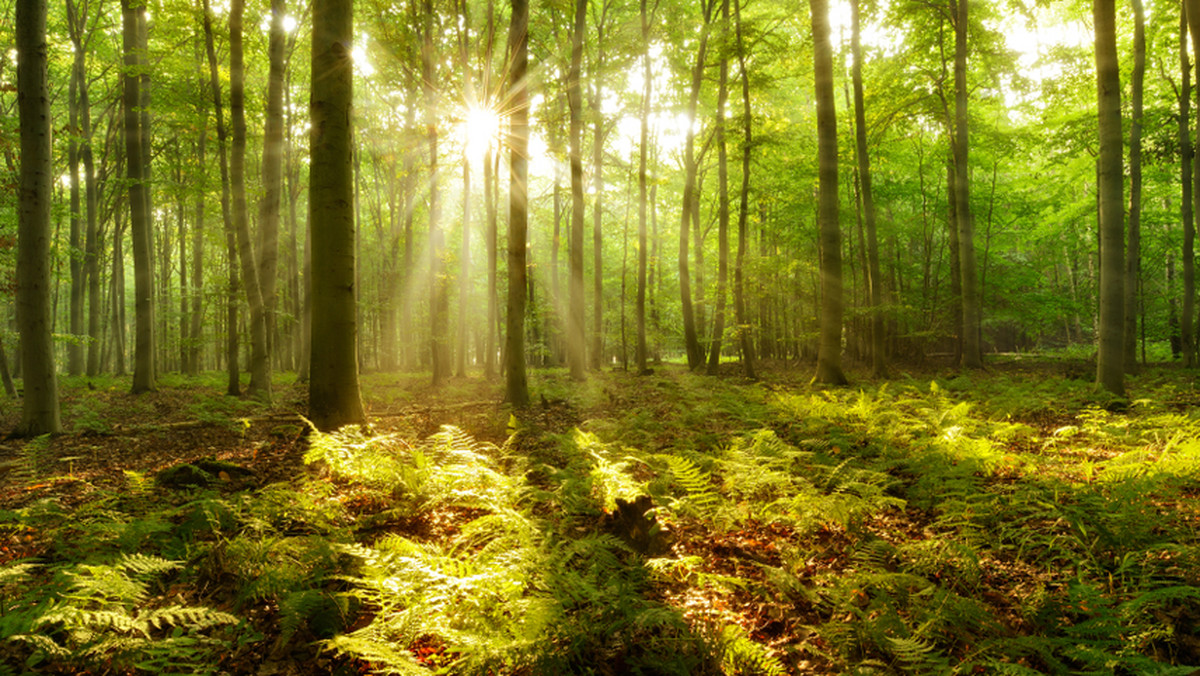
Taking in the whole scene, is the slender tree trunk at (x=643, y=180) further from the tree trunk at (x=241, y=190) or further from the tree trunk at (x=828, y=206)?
the tree trunk at (x=241, y=190)

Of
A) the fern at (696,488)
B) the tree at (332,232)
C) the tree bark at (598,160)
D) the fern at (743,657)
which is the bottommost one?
the fern at (743,657)

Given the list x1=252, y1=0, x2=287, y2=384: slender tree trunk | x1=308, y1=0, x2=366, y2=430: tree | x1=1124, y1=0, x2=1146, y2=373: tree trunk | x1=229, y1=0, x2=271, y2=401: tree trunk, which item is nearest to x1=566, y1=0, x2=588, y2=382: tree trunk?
x1=252, y1=0, x2=287, y2=384: slender tree trunk

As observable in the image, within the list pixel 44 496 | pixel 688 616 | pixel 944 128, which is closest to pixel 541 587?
pixel 688 616

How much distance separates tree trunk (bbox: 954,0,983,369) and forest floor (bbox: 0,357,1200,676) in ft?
33.2

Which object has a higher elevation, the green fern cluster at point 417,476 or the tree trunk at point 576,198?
the tree trunk at point 576,198

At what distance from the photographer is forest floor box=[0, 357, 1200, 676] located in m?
2.17

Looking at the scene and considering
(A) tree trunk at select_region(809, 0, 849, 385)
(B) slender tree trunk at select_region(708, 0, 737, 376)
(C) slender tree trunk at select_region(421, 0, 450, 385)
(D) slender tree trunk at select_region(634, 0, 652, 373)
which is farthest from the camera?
(D) slender tree trunk at select_region(634, 0, 652, 373)

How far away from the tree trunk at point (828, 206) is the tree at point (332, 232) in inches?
359

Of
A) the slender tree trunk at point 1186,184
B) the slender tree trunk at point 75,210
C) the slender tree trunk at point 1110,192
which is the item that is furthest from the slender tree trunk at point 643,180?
the slender tree trunk at point 75,210

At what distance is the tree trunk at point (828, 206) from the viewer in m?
10.7

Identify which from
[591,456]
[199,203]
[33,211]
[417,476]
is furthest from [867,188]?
[199,203]

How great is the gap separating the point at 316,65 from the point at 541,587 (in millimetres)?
6630

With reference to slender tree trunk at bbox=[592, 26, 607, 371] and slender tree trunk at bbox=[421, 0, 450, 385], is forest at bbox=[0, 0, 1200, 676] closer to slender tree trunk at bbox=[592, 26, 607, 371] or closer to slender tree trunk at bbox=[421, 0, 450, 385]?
slender tree trunk at bbox=[421, 0, 450, 385]

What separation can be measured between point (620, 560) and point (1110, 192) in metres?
9.79
